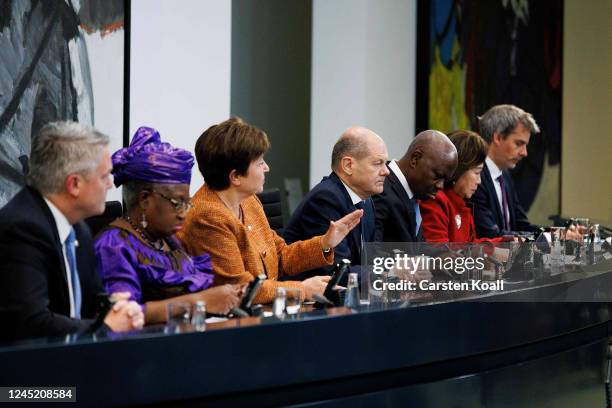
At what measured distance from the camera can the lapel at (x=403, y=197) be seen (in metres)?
4.63

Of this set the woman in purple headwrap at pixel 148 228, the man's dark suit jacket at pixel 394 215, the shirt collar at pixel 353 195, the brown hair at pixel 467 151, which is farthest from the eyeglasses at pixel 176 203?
the brown hair at pixel 467 151

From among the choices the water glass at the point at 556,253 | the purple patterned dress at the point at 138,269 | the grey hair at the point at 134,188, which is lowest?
the water glass at the point at 556,253

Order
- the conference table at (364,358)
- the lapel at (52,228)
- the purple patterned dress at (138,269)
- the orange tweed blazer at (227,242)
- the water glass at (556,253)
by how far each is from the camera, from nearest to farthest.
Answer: the conference table at (364,358), the lapel at (52,228), the purple patterned dress at (138,269), the orange tweed blazer at (227,242), the water glass at (556,253)

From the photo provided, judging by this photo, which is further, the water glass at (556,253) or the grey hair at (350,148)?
the grey hair at (350,148)

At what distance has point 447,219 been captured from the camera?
495 cm

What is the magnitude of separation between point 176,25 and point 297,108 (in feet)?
11.9

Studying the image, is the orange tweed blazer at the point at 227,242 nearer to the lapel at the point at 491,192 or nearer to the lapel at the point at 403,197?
the lapel at the point at 403,197

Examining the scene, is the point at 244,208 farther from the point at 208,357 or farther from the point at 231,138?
the point at 208,357

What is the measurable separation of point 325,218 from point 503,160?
2.12 m

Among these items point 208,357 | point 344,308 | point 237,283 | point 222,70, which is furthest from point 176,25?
point 208,357

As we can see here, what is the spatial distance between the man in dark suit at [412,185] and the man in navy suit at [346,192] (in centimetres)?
23

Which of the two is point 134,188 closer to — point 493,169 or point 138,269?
point 138,269

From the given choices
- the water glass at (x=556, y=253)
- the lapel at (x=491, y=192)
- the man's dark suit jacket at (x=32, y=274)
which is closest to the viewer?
the man's dark suit jacket at (x=32, y=274)

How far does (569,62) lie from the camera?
1070cm
